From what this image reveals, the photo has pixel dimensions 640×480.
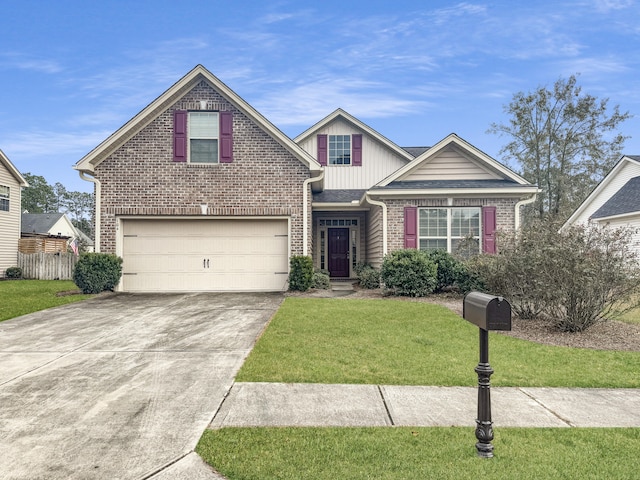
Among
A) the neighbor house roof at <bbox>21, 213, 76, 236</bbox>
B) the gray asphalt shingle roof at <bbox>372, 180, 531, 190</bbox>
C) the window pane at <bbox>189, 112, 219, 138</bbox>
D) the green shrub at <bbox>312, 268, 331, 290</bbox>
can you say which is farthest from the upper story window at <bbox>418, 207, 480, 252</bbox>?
the neighbor house roof at <bbox>21, 213, 76, 236</bbox>

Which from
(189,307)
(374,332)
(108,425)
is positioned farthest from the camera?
(189,307)

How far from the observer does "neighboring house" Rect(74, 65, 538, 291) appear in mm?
13203

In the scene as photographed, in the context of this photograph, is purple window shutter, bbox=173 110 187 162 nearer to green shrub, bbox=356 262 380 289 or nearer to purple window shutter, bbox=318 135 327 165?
purple window shutter, bbox=318 135 327 165

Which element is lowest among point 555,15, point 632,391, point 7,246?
point 632,391

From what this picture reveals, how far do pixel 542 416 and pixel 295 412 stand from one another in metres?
2.31

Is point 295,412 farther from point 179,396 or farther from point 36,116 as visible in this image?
point 36,116

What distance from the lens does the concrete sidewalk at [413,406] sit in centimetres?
380

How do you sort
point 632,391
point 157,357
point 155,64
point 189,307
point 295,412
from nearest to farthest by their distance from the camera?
1. point 295,412
2. point 632,391
3. point 157,357
4. point 189,307
5. point 155,64

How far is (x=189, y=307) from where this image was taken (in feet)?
34.0

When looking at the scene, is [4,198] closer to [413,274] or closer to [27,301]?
[27,301]

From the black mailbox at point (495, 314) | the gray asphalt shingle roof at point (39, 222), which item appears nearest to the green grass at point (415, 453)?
the black mailbox at point (495, 314)

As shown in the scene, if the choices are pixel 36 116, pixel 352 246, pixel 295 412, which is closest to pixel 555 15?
pixel 352 246

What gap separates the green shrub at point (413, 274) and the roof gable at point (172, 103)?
3876 mm

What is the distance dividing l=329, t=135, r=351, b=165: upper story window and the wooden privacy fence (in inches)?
539
